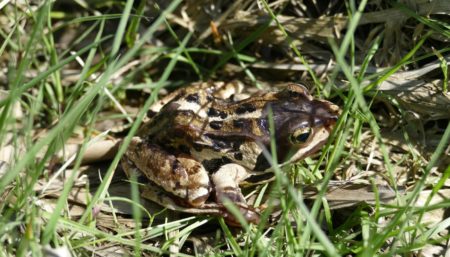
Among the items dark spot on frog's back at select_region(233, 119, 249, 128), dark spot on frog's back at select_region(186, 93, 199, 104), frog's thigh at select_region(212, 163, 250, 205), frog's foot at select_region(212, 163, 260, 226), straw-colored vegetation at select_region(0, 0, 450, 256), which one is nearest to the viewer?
straw-colored vegetation at select_region(0, 0, 450, 256)

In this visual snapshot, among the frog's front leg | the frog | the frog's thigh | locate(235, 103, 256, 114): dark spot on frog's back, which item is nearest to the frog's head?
the frog

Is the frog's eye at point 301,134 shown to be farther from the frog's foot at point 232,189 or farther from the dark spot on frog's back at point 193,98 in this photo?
the dark spot on frog's back at point 193,98

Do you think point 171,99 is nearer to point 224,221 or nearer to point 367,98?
point 224,221

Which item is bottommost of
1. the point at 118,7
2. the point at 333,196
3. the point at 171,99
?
the point at 333,196

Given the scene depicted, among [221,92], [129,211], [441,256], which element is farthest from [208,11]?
[441,256]

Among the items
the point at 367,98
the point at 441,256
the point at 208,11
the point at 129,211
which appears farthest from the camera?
the point at 208,11

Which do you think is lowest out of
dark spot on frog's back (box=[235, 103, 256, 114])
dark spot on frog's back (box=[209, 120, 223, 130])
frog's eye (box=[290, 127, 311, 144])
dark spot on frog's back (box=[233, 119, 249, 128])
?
dark spot on frog's back (box=[209, 120, 223, 130])

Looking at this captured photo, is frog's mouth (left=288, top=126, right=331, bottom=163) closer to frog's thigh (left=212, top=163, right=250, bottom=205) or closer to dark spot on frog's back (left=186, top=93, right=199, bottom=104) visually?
frog's thigh (left=212, top=163, right=250, bottom=205)

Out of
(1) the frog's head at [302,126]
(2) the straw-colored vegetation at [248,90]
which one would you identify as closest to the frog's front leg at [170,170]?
(2) the straw-colored vegetation at [248,90]
